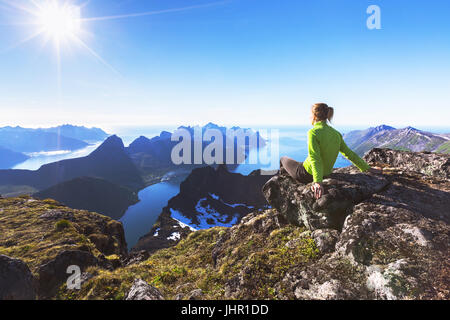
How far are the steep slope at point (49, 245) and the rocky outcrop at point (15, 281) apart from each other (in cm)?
3

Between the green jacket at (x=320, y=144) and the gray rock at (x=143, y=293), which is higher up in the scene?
the green jacket at (x=320, y=144)

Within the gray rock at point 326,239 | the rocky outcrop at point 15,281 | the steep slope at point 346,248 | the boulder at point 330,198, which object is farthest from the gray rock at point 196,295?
the rocky outcrop at point 15,281

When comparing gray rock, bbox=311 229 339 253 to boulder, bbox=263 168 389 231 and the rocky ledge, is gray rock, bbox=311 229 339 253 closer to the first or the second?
the rocky ledge

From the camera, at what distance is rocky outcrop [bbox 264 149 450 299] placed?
4305mm

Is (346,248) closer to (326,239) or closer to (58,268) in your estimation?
(326,239)

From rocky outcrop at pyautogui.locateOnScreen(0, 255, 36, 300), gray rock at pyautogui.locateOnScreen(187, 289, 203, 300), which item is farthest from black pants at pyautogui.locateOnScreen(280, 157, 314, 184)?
rocky outcrop at pyautogui.locateOnScreen(0, 255, 36, 300)

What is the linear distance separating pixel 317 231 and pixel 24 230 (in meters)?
25.7

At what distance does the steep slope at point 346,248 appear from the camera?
452cm

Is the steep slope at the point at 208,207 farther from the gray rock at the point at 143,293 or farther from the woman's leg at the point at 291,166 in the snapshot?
the woman's leg at the point at 291,166

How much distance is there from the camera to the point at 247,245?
9.85 m

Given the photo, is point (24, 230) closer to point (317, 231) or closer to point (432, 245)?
point (317, 231)

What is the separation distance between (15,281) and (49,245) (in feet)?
26.9

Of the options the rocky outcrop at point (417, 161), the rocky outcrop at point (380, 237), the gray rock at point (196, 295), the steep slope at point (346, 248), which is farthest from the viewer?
the rocky outcrop at point (417, 161)

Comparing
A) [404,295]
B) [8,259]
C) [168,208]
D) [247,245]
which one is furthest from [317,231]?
[168,208]
